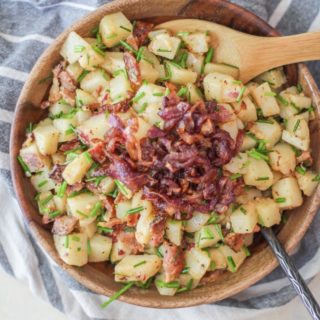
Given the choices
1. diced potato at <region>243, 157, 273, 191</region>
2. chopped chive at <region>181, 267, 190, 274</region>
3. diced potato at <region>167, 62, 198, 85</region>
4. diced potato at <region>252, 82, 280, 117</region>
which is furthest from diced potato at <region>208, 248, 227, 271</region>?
diced potato at <region>167, 62, 198, 85</region>

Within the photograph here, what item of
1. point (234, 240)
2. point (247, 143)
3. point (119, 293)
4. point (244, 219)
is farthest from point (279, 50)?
point (119, 293)

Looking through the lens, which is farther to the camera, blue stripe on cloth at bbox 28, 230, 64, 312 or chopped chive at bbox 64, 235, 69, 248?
blue stripe on cloth at bbox 28, 230, 64, 312

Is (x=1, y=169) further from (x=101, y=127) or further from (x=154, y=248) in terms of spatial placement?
(x=154, y=248)

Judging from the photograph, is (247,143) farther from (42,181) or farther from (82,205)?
(42,181)

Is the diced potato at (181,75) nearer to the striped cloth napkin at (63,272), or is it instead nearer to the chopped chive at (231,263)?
the striped cloth napkin at (63,272)

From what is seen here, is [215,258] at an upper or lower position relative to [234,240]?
lower

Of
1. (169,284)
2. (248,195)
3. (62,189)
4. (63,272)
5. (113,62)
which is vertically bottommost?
(63,272)

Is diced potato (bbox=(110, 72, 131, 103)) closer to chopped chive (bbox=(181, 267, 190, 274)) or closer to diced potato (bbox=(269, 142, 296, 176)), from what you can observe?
diced potato (bbox=(269, 142, 296, 176))

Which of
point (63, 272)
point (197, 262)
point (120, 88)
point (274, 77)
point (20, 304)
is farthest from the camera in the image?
point (20, 304)
